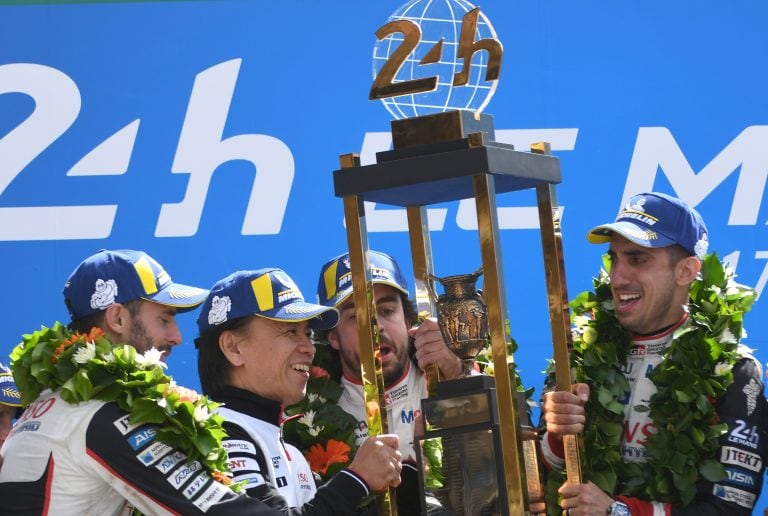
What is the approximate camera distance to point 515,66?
4621mm

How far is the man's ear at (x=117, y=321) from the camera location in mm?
3268

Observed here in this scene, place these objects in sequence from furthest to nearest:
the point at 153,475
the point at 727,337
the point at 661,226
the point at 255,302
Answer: the point at 661,226, the point at 727,337, the point at 255,302, the point at 153,475

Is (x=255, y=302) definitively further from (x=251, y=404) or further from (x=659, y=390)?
(x=659, y=390)

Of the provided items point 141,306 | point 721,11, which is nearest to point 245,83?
point 141,306

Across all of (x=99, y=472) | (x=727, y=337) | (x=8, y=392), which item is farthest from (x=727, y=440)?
(x=8, y=392)

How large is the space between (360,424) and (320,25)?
1.71 m

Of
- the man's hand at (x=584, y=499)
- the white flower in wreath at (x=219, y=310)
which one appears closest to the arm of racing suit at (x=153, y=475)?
the white flower in wreath at (x=219, y=310)

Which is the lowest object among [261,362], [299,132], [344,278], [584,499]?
[584,499]

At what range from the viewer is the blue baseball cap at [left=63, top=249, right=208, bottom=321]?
3271 millimetres

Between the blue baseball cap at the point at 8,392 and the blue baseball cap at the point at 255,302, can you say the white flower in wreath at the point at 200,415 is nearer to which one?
the blue baseball cap at the point at 255,302

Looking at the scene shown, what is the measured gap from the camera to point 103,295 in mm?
3271

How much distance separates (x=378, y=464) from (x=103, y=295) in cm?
93

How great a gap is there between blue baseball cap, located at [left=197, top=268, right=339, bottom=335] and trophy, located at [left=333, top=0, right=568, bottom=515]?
0.28 m

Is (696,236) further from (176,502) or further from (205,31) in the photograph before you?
(205,31)
